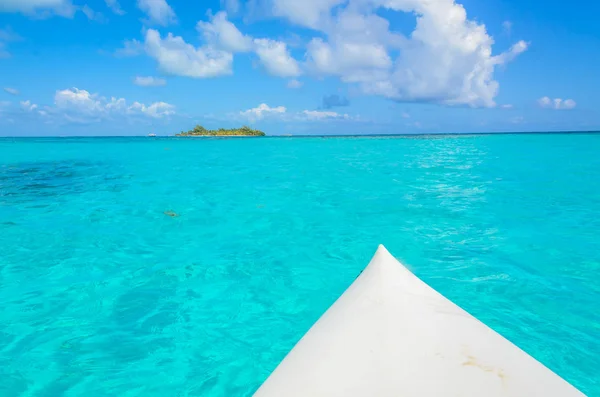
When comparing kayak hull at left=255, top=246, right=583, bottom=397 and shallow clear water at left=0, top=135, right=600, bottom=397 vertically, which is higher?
kayak hull at left=255, top=246, right=583, bottom=397

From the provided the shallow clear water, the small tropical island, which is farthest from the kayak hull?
the small tropical island

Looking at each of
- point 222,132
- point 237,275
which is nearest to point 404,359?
point 237,275

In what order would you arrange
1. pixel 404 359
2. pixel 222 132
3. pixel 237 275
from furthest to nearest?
pixel 222 132 → pixel 237 275 → pixel 404 359

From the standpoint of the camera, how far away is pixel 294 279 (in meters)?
6.67

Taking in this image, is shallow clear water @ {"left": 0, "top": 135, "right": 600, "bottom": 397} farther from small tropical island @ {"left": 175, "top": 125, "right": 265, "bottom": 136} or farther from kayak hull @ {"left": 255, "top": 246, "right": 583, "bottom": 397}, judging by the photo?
small tropical island @ {"left": 175, "top": 125, "right": 265, "bottom": 136}

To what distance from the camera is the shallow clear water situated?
431cm

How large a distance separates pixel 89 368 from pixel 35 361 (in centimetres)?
74

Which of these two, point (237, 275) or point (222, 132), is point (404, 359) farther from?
point (222, 132)

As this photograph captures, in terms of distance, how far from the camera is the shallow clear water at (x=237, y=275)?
4312mm

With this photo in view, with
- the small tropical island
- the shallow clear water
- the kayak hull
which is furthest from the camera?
the small tropical island

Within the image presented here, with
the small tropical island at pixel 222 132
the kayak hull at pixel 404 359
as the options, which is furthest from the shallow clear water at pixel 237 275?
the small tropical island at pixel 222 132

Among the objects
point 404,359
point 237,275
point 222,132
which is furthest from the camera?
point 222,132

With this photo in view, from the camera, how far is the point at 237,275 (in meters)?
6.80

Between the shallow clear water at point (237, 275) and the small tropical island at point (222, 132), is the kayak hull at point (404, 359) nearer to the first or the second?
the shallow clear water at point (237, 275)
